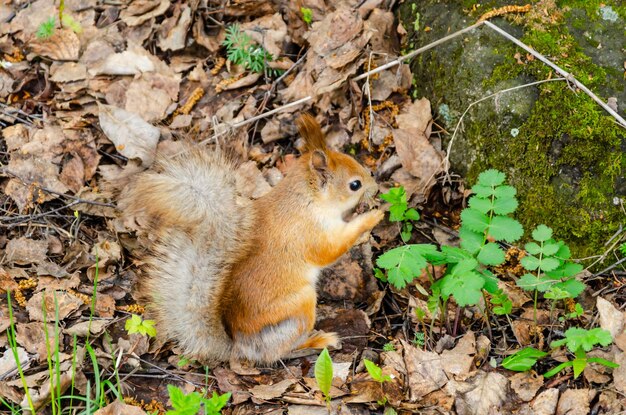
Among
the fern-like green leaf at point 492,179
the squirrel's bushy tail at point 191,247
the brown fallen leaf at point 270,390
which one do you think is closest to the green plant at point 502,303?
the fern-like green leaf at point 492,179

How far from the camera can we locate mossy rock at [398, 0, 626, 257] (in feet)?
10.0

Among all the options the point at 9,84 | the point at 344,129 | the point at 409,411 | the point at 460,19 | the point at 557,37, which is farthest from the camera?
the point at 9,84

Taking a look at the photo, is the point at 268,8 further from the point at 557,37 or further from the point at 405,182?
the point at 557,37

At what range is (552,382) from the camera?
2.70 m

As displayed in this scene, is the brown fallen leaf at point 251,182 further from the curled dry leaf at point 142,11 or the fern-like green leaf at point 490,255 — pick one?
the fern-like green leaf at point 490,255

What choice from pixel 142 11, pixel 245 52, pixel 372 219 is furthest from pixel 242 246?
pixel 142 11

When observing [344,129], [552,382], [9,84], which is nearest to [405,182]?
[344,129]

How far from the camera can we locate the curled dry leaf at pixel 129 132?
12.7 ft

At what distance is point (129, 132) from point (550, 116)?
2.35 metres

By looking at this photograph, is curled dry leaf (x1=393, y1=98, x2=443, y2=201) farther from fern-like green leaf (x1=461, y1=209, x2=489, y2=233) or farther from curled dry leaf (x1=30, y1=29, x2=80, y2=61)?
curled dry leaf (x1=30, y1=29, x2=80, y2=61)

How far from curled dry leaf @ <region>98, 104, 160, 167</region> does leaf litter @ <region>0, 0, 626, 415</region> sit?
0.01m

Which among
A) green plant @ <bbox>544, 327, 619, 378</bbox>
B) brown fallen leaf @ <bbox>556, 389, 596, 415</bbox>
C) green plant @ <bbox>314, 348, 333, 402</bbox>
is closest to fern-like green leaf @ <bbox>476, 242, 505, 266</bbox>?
green plant @ <bbox>544, 327, 619, 378</bbox>

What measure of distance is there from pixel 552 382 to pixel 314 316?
1.09 m

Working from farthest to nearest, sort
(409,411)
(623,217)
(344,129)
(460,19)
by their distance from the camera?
1. (344,129)
2. (460,19)
3. (623,217)
4. (409,411)
